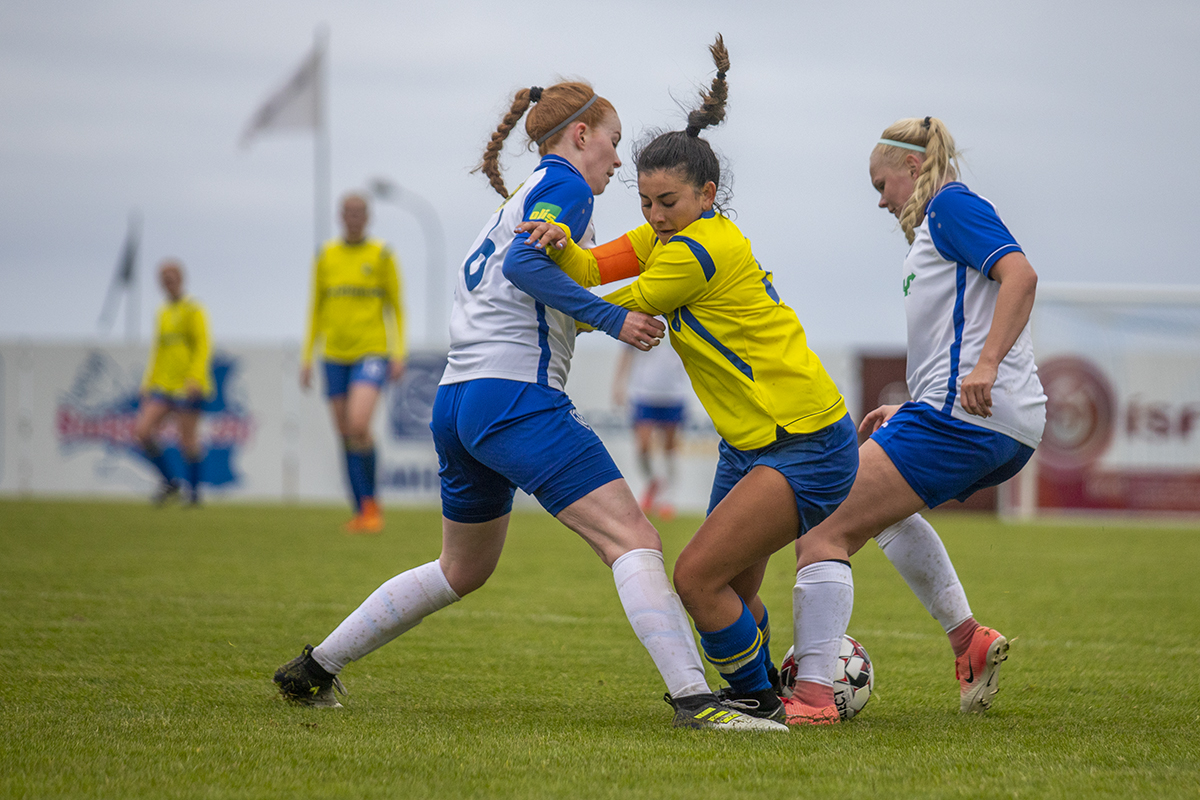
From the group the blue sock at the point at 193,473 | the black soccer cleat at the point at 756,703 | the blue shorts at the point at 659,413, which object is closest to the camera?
the black soccer cleat at the point at 756,703

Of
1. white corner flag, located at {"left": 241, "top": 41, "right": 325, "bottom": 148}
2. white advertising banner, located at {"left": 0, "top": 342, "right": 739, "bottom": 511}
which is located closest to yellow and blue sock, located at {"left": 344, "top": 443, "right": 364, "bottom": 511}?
white advertising banner, located at {"left": 0, "top": 342, "right": 739, "bottom": 511}

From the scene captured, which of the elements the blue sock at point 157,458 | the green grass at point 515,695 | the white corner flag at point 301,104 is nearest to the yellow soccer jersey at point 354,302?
the green grass at point 515,695

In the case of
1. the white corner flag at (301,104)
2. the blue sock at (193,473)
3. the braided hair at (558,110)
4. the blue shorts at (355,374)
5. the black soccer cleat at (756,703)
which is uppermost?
the white corner flag at (301,104)

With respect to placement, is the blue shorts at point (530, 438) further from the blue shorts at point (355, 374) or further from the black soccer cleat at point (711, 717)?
the blue shorts at point (355, 374)

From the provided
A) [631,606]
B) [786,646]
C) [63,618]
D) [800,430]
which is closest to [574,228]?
[800,430]

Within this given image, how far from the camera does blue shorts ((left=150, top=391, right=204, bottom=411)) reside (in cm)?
1280

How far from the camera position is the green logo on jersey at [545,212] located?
3230 mm

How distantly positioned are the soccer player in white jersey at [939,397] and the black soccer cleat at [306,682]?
1381mm

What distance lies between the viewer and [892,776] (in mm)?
2713

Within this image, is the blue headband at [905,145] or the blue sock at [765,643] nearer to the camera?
the blue sock at [765,643]

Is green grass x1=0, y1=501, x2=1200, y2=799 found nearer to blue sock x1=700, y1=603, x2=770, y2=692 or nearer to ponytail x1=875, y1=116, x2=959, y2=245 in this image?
blue sock x1=700, y1=603, x2=770, y2=692

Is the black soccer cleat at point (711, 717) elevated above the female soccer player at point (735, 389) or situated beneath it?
situated beneath

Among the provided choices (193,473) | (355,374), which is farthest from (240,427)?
(355,374)

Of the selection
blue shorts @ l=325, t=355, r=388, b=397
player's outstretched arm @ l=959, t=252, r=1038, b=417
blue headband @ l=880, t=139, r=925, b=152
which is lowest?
blue shorts @ l=325, t=355, r=388, b=397
